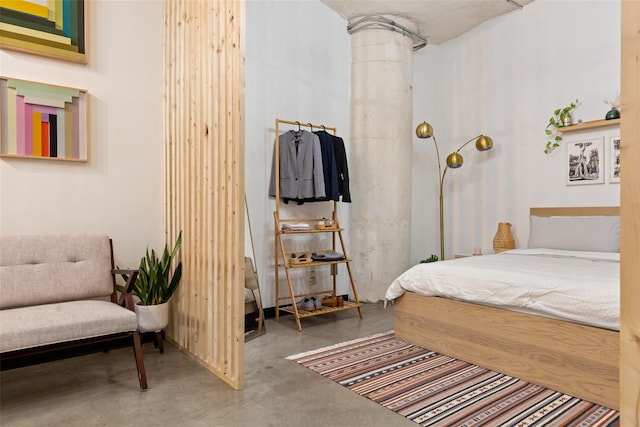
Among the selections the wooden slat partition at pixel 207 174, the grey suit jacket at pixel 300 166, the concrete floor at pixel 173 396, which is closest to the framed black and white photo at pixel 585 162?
the grey suit jacket at pixel 300 166

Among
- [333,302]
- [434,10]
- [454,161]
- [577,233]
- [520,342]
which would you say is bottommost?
[333,302]

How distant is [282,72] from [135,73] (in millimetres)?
1546

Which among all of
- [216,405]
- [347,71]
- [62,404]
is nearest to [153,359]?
[62,404]

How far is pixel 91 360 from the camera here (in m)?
2.93

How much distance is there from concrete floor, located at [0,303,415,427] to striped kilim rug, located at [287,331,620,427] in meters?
0.14

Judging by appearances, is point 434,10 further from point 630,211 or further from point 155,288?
point 630,211

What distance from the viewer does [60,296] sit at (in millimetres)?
2693

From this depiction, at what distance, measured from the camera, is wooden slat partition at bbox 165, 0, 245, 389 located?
2.50 m

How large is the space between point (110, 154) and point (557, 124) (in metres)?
4.11

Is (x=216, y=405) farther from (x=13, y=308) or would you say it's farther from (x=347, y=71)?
(x=347, y=71)

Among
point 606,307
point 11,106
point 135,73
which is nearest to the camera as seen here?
point 606,307

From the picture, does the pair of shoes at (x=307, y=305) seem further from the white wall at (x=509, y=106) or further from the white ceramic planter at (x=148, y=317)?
the white wall at (x=509, y=106)

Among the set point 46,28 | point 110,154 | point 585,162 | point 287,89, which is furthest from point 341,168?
point 46,28

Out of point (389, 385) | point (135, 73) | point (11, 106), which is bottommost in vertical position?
point (389, 385)
